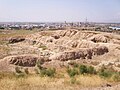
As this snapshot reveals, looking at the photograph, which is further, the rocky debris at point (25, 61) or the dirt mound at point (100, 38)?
the dirt mound at point (100, 38)

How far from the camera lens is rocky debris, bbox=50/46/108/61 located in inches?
1382

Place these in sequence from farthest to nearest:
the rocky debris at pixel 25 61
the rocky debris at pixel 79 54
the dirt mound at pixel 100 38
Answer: the dirt mound at pixel 100 38, the rocky debris at pixel 79 54, the rocky debris at pixel 25 61

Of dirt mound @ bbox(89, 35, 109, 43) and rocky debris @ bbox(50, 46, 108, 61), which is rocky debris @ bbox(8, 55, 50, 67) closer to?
rocky debris @ bbox(50, 46, 108, 61)

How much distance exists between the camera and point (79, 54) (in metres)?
37.1

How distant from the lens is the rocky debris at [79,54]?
115ft

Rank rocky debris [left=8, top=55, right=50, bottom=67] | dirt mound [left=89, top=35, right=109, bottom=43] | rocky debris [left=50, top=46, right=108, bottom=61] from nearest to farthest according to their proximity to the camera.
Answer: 1. rocky debris [left=8, top=55, right=50, bottom=67]
2. rocky debris [left=50, top=46, right=108, bottom=61]
3. dirt mound [left=89, top=35, right=109, bottom=43]

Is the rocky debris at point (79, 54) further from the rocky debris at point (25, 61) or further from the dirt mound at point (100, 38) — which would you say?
the dirt mound at point (100, 38)

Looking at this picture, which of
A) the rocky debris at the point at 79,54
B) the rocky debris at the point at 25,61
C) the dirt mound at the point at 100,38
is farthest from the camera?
the dirt mound at the point at 100,38

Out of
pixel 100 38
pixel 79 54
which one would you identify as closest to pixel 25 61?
pixel 79 54

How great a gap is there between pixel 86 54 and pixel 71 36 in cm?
2875

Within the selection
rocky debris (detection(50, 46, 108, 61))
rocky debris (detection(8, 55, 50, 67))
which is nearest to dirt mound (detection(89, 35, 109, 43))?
rocky debris (detection(50, 46, 108, 61))

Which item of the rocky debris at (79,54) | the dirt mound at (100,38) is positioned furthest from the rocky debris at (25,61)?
the dirt mound at (100,38)

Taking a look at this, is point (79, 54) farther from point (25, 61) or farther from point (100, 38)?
point (100, 38)

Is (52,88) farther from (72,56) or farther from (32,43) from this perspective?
(32,43)
